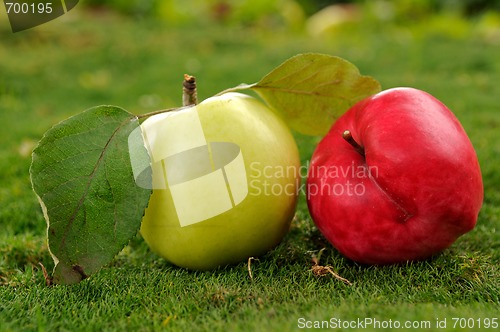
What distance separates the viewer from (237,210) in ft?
4.56

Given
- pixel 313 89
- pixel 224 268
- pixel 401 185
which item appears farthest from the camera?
pixel 313 89

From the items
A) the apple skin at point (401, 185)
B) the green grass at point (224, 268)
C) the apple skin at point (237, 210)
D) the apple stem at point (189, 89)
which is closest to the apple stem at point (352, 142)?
the apple skin at point (401, 185)

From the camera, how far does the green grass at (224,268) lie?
3.90 feet

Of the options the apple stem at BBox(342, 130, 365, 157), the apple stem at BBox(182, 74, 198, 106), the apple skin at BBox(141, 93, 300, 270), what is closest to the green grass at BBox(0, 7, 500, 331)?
the apple skin at BBox(141, 93, 300, 270)

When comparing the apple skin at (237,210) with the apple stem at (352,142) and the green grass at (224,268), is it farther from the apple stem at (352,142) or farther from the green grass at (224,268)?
the apple stem at (352,142)

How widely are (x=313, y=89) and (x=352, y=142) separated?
1.02 ft

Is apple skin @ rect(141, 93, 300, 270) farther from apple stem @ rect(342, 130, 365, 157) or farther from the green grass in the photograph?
apple stem @ rect(342, 130, 365, 157)

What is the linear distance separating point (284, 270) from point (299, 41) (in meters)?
4.53

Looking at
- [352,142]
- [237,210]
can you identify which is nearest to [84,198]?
[237,210]

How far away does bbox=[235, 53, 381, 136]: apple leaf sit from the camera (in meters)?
1.58

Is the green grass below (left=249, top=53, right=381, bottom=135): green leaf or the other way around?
below

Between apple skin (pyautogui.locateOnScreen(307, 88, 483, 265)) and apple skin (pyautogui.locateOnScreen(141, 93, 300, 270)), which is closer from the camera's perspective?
apple skin (pyautogui.locateOnScreen(307, 88, 483, 265))

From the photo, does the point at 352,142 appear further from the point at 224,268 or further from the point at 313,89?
the point at 224,268

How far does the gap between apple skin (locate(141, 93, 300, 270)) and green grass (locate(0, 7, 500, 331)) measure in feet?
0.19
